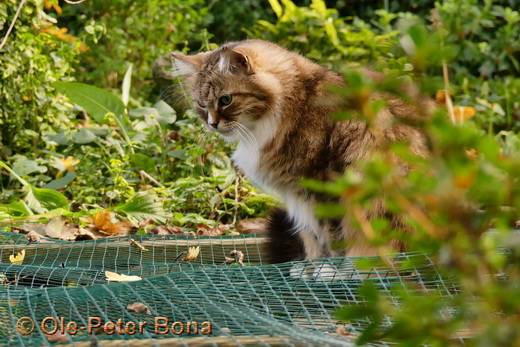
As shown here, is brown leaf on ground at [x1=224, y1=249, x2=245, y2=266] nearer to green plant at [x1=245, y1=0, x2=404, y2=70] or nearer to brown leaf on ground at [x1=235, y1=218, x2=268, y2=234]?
brown leaf on ground at [x1=235, y1=218, x2=268, y2=234]

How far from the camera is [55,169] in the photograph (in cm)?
507

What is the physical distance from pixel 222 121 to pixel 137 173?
193cm

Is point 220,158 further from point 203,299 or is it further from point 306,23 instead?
point 203,299

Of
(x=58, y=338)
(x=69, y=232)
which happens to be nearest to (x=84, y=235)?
(x=69, y=232)

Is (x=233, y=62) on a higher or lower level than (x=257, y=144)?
higher

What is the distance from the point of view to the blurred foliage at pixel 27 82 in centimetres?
461

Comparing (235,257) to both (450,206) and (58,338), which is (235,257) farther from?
(450,206)

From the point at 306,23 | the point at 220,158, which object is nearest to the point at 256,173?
the point at 220,158

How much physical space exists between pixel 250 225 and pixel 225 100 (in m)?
1.25

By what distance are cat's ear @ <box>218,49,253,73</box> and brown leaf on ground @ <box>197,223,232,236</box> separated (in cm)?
118

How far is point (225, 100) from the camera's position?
10.3ft

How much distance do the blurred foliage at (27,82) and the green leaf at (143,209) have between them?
4.17 feet

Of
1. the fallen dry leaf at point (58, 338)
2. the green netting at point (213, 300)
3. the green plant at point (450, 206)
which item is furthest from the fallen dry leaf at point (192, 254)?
the green plant at point (450, 206)

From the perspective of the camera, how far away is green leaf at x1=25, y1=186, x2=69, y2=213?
4039 mm
